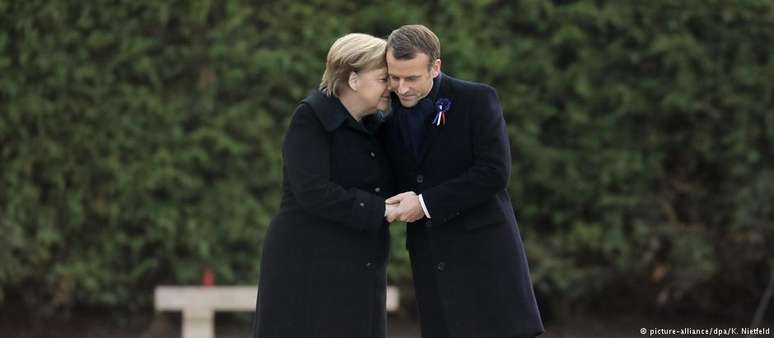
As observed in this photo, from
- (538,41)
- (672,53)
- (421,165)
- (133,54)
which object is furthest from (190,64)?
(421,165)

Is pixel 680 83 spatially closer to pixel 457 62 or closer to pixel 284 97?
pixel 457 62

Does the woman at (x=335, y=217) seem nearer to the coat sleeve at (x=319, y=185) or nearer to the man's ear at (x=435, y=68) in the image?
the coat sleeve at (x=319, y=185)

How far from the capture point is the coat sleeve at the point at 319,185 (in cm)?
399

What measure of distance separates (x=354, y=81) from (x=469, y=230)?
597mm

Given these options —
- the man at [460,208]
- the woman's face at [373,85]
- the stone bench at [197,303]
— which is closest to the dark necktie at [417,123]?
the man at [460,208]

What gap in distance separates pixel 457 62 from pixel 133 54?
1.69 metres

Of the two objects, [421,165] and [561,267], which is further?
[561,267]

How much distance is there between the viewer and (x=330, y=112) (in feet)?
13.3

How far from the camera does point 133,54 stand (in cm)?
675

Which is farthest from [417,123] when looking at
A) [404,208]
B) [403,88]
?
[404,208]

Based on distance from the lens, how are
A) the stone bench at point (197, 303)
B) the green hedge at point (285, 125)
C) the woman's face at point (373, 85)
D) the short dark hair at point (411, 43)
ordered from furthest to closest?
the green hedge at point (285, 125)
the stone bench at point (197, 303)
the woman's face at point (373, 85)
the short dark hair at point (411, 43)

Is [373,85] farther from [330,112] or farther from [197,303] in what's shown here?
[197,303]

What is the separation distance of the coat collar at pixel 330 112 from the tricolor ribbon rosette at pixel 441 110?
22 cm

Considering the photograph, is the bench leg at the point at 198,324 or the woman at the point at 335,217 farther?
the bench leg at the point at 198,324
